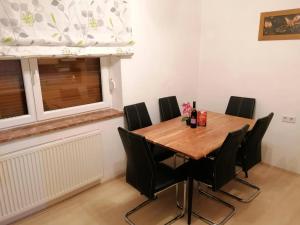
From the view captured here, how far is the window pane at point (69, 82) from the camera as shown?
Answer: 237 centimetres

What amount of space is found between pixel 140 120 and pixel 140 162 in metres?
0.95

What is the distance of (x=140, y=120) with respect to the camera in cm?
279

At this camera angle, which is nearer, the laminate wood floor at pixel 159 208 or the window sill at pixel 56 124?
the window sill at pixel 56 124

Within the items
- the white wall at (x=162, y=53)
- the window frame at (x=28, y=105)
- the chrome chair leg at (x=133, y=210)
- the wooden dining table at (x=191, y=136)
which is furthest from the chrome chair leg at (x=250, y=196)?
the window frame at (x=28, y=105)

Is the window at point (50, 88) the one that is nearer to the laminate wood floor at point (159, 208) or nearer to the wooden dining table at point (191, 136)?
the wooden dining table at point (191, 136)

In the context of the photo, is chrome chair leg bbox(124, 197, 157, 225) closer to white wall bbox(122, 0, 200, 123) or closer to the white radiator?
the white radiator

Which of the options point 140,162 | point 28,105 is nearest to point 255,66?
point 140,162

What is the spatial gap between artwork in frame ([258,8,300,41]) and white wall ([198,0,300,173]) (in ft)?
0.19

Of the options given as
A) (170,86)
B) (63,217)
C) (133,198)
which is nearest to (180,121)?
(170,86)

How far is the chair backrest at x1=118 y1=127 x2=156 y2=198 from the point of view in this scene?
1785mm

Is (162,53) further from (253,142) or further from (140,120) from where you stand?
(253,142)

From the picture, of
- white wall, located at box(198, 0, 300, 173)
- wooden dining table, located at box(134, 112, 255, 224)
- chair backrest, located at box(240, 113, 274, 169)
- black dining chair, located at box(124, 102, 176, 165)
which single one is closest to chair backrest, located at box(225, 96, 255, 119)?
white wall, located at box(198, 0, 300, 173)

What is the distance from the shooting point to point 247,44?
3.09 meters

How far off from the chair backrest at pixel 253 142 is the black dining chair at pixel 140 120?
2.64 ft
